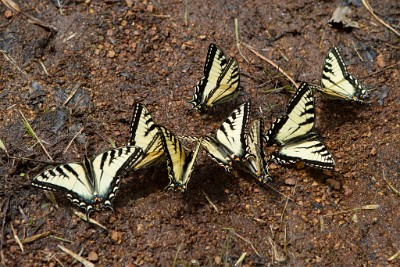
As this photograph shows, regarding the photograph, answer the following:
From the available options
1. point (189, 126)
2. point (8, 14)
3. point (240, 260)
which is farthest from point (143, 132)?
point (8, 14)

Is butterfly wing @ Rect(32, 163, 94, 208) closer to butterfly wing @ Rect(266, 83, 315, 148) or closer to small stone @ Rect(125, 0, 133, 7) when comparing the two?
butterfly wing @ Rect(266, 83, 315, 148)

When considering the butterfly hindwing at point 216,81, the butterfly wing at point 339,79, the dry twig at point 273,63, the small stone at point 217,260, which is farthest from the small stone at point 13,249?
the butterfly wing at point 339,79

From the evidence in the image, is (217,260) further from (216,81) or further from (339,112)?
(339,112)

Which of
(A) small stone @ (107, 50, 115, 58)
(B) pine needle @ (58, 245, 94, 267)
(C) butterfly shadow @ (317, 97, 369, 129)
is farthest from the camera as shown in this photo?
(A) small stone @ (107, 50, 115, 58)

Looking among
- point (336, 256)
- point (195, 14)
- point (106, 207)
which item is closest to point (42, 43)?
point (195, 14)

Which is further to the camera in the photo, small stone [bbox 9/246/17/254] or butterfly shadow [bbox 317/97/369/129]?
butterfly shadow [bbox 317/97/369/129]

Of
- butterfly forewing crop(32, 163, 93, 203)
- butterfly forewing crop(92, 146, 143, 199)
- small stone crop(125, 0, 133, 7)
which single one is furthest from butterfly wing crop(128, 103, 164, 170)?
small stone crop(125, 0, 133, 7)

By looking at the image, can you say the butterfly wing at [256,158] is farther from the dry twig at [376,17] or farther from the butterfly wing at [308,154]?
the dry twig at [376,17]

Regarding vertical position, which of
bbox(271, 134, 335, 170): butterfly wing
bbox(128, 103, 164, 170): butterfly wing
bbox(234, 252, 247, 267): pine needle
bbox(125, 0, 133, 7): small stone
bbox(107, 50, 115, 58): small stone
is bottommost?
bbox(234, 252, 247, 267): pine needle
